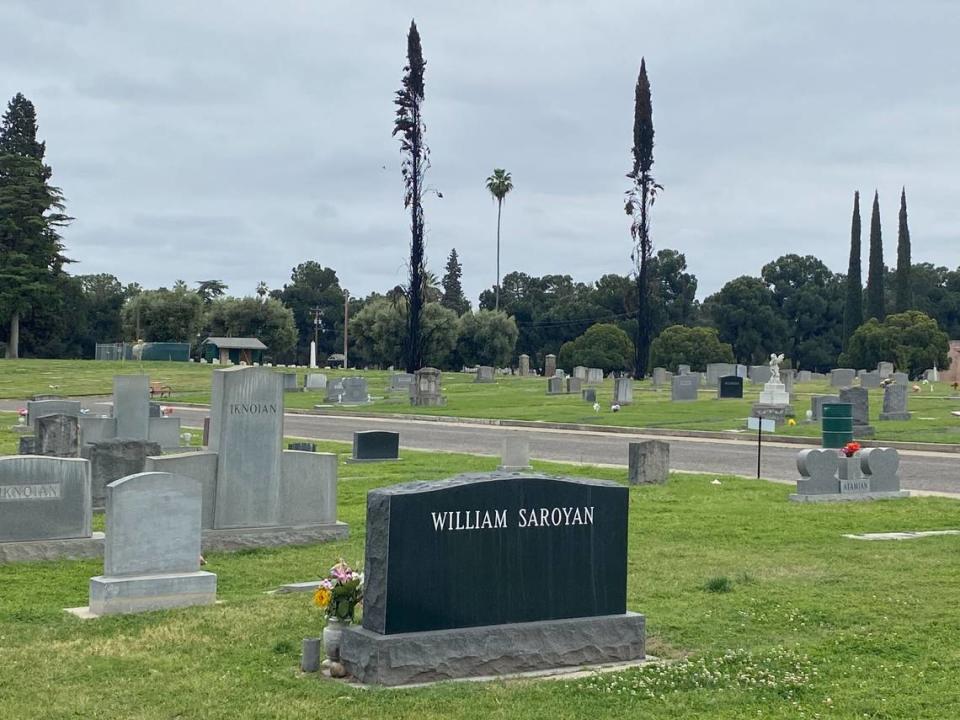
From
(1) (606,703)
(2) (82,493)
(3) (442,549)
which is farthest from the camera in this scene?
(2) (82,493)

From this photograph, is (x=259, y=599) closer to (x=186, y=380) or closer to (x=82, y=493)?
(x=82, y=493)

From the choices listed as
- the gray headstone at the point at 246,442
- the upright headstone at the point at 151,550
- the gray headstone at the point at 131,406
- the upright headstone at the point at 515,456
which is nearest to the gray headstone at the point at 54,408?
the gray headstone at the point at 131,406

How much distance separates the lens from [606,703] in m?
7.22

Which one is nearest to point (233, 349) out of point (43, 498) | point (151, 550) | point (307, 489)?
point (307, 489)

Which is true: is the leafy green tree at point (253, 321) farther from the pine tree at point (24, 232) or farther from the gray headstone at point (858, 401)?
the gray headstone at point (858, 401)

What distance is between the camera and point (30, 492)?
12.9m

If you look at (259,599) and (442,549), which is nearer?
(442,549)

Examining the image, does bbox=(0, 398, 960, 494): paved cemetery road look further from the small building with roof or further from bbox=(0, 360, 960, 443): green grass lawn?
the small building with roof

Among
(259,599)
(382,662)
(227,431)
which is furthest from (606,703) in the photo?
(227,431)

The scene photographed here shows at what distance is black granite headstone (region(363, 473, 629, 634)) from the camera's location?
25.3 ft

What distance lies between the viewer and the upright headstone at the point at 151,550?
401 inches

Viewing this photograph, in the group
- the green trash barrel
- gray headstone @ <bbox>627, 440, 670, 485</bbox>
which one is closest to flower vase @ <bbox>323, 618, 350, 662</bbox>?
gray headstone @ <bbox>627, 440, 670, 485</bbox>

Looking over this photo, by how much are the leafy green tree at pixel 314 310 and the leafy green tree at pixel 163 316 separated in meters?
24.7

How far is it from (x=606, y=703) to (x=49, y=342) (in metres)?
98.1
